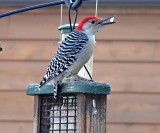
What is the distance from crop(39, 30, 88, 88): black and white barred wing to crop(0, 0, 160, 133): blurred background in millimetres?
1983

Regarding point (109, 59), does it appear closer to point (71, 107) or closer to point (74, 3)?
point (71, 107)

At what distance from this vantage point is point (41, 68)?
541 centimetres

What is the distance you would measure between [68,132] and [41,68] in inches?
80.1

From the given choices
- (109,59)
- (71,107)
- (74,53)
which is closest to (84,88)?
(74,53)

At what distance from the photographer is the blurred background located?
17.5ft

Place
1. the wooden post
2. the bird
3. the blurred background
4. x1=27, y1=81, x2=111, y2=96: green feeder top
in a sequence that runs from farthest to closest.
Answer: the blurred background → the wooden post → the bird → x1=27, y1=81, x2=111, y2=96: green feeder top

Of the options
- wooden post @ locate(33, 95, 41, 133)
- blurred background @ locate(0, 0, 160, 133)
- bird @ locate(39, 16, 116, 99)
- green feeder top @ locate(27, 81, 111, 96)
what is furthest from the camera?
blurred background @ locate(0, 0, 160, 133)

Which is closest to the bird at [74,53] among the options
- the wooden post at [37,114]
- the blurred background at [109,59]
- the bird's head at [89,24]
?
the bird's head at [89,24]

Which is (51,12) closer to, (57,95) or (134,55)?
(134,55)

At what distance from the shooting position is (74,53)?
328 centimetres

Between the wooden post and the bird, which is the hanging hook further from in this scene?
the wooden post

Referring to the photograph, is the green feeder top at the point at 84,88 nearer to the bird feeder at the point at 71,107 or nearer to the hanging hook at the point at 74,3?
the bird feeder at the point at 71,107

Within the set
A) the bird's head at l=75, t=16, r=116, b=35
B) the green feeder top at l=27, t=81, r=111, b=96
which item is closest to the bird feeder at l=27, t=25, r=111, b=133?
the green feeder top at l=27, t=81, r=111, b=96

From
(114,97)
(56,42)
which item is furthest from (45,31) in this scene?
(114,97)
